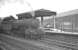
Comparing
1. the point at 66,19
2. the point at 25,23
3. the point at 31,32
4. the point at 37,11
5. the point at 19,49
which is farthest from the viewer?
the point at 66,19

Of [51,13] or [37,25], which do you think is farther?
[51,13]

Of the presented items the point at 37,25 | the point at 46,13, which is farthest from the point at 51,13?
the point at 37,25

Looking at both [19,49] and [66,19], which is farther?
[66,19]

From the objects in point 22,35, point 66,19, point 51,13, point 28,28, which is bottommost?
point 22,35

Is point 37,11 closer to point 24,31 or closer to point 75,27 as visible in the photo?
point 24,31

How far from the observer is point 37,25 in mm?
12789

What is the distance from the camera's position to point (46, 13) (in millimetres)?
18688

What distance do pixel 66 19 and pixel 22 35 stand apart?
35.5 ft

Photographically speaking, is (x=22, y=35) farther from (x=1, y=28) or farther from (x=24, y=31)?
(x=1, y=28)

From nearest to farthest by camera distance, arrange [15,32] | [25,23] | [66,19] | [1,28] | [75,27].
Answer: [25,23] < [15,32] < [75,27] < [66,19] < [1,28]

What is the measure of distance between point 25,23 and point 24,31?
4.00ft

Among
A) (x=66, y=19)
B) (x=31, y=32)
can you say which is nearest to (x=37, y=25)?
(x=31, y=32)

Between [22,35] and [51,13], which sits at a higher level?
[51,13]

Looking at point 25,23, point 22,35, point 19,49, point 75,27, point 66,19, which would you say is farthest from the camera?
point 66,19
